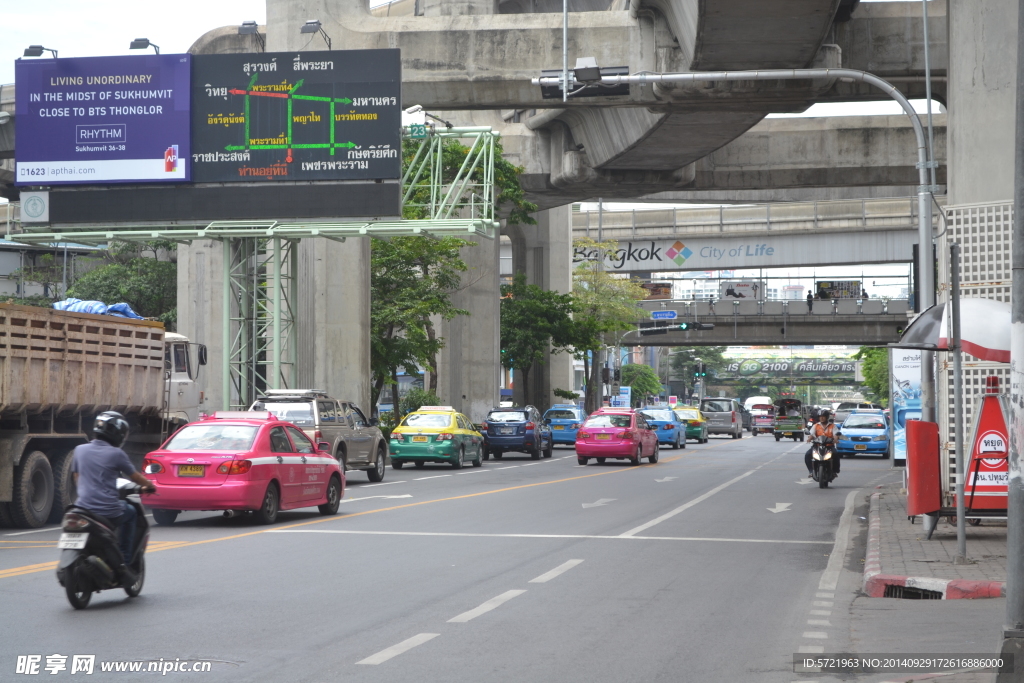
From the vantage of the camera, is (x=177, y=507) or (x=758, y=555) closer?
(x=758, y=555)

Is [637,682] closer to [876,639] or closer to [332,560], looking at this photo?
[876,639]

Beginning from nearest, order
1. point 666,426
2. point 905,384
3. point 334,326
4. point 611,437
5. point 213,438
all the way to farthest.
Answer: point 213,438 → point 905,384 → point 611,437 → point 334,326 → point 666,426

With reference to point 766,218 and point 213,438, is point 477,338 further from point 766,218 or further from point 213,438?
point 213,438

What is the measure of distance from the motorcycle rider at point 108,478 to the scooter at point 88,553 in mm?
50

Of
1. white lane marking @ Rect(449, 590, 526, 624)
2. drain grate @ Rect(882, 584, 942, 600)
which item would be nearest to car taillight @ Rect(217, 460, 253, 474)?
white lane marking @ Rect(449, 590, 526, 624)

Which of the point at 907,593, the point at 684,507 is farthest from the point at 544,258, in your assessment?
the point at 907,593

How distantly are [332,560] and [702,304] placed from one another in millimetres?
57605

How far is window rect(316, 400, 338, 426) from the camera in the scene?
24877 millimetres

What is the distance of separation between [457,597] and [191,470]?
6572 millimetres

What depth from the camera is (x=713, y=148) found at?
1299 inches

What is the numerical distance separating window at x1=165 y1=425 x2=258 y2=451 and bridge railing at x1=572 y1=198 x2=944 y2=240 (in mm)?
47011

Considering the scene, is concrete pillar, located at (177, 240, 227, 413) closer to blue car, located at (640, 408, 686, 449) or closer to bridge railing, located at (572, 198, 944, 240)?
blue car, located at (640, 408, 686, 449)

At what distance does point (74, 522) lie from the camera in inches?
371

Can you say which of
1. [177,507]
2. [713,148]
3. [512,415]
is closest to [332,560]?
[177,507]
